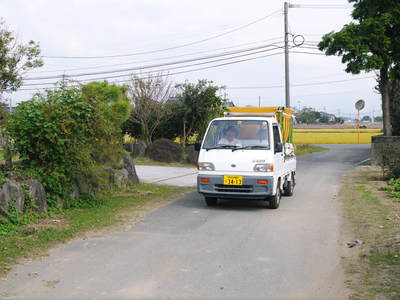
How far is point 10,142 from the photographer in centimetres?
1001

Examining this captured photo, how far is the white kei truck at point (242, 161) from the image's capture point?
10945mm

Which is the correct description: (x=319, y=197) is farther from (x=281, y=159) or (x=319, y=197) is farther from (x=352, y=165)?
(x=352, y=165)

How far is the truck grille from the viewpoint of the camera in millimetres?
10969

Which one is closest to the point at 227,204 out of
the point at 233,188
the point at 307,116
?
the point at 233,188

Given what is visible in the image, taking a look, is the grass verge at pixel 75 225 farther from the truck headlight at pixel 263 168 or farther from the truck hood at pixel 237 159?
the truck headlight at pixel 263 168

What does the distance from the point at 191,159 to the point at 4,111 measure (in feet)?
49.4

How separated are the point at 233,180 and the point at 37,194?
4.16m

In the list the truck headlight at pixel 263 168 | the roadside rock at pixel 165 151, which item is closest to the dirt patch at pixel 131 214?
the truck headlight at pixel 263 168

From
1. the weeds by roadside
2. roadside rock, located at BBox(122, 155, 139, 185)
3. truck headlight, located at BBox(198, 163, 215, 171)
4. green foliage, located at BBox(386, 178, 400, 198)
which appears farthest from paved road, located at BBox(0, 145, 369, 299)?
roadside rock, located at BBox(122, 155, 139, 185)

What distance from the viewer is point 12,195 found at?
8703 millimetres

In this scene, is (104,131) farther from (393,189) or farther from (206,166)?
(393,189)

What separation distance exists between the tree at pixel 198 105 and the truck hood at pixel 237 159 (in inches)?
595

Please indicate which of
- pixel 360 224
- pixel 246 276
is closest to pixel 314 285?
pixel 246 276

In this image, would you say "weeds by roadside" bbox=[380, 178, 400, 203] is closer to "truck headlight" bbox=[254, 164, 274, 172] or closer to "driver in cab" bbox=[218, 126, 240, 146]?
"truck headlight" bbox=[254, 164, 274, 172]
